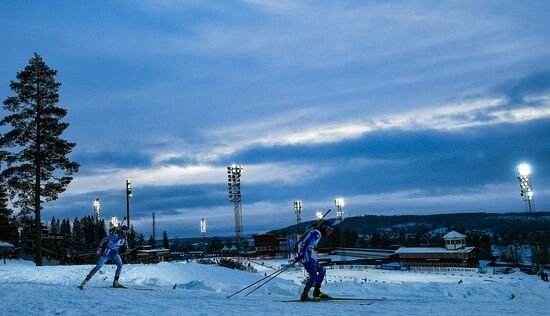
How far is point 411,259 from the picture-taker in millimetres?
74938

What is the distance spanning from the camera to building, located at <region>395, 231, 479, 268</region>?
72188 mm

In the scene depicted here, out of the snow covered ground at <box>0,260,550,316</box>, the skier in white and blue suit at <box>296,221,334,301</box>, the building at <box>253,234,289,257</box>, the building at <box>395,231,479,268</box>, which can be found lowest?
the building at <box>395,231,479,268</box>

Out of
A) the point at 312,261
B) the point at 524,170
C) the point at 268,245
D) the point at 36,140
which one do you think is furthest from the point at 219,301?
the point at 268,245

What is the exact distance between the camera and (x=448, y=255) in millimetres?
72812

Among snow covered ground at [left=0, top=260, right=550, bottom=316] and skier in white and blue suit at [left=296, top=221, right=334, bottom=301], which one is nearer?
snow covered ground at [left=0, top=260, right=550, bottom=316]

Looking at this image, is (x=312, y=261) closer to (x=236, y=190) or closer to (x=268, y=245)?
(x=236, y=190)

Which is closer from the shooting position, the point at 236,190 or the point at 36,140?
the point at 36,140

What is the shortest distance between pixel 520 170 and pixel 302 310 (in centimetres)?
6280

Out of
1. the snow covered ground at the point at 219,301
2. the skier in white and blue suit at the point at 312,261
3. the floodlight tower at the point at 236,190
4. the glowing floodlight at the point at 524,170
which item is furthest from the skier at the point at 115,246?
the glowing floodlight at the point at 524,170

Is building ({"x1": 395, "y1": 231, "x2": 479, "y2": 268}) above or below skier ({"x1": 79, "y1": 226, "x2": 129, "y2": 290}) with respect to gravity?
below

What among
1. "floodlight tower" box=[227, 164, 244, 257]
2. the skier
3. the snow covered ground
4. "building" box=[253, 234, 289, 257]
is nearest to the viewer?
the snow covered ground

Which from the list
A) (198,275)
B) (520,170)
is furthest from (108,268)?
(520,170)

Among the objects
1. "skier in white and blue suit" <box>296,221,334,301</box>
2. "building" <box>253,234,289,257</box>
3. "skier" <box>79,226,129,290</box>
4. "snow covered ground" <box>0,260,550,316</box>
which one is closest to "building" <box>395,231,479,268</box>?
"building" <box>253,234,289,257</box>

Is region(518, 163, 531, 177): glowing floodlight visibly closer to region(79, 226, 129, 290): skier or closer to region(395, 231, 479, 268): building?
region(395, 231, 479, 268): building
